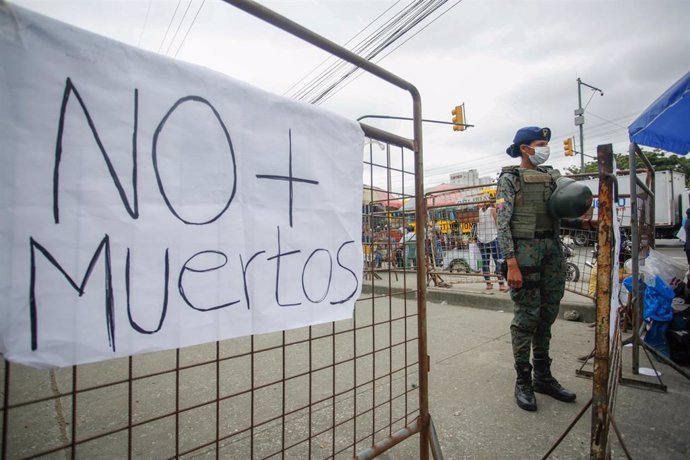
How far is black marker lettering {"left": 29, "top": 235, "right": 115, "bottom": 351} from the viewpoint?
0.79 meters

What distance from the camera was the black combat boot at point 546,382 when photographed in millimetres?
2531

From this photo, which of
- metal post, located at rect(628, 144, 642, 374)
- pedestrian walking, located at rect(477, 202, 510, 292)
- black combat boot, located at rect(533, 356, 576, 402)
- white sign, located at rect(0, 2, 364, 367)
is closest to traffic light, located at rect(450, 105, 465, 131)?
pedestrian walking, located at rect(477, 202, 510, 292)

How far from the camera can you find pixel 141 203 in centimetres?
93

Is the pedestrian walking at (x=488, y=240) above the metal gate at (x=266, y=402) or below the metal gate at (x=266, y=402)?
above

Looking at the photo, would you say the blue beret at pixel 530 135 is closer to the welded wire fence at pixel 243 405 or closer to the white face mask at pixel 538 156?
the white face mask at pixel 538 156

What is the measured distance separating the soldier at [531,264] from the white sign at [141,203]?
185 cm

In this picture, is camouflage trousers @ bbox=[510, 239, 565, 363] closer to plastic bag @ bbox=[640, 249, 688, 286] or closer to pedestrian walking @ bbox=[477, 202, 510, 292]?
plastic bag @ bbox=[640, 249, 688, 286]

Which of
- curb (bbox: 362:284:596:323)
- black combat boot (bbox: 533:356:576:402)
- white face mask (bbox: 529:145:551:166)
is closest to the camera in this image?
black combat boot (bbox: 533:356:576:402)

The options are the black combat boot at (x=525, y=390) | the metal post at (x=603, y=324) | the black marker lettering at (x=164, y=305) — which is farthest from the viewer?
the black combat boot at (x=525, y=390)

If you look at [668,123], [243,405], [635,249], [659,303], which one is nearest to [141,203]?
[243,405]

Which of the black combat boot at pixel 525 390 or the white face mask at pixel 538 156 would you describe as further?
the white face mask at pixel 538 156

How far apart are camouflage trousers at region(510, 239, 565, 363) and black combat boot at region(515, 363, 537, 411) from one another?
55 mm

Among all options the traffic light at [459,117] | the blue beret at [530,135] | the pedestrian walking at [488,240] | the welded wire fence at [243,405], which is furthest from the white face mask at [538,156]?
the traffic light at [459,117]

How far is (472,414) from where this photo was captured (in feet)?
7.72
